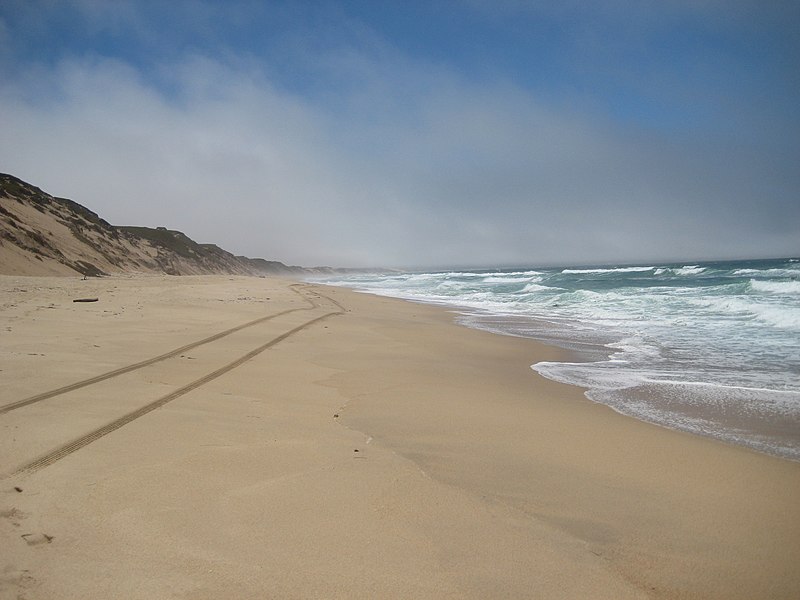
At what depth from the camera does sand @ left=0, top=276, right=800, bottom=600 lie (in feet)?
5.69

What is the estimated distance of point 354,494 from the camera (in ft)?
7.70

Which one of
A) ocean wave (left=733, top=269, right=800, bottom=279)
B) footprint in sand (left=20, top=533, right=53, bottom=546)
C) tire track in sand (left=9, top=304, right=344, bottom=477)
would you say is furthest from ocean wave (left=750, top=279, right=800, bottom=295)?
footprint in sand (left=20, top=533, right=53, bottom=546)

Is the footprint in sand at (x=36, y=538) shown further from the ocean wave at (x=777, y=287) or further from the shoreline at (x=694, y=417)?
the ocean wave at (x=777, y=287)

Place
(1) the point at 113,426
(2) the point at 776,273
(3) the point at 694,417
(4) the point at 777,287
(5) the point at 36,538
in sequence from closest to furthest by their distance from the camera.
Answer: (5) the point at 36,538
(1) the point at 113,426
(3) the point at 694,417
(4) the point at 777,287
(2) the point at 776,273

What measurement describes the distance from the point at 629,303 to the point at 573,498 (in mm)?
17645

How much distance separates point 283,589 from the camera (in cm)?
163

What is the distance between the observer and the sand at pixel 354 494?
1.73 m

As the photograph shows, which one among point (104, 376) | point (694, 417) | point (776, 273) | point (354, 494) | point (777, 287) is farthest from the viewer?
point (776, 273)

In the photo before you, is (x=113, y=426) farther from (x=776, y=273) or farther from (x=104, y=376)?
(x=776, y=273)

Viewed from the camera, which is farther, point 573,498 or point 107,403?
point 107,403

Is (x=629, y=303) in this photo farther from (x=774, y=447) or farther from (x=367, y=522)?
(x=367, y=522)

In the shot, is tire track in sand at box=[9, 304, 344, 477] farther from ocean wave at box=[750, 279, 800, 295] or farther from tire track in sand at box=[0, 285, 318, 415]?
ocean wave at box=[750, 279, 800, 295]

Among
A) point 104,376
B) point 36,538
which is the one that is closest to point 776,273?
point 104,376

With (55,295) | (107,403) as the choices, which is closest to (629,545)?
(107,403)
